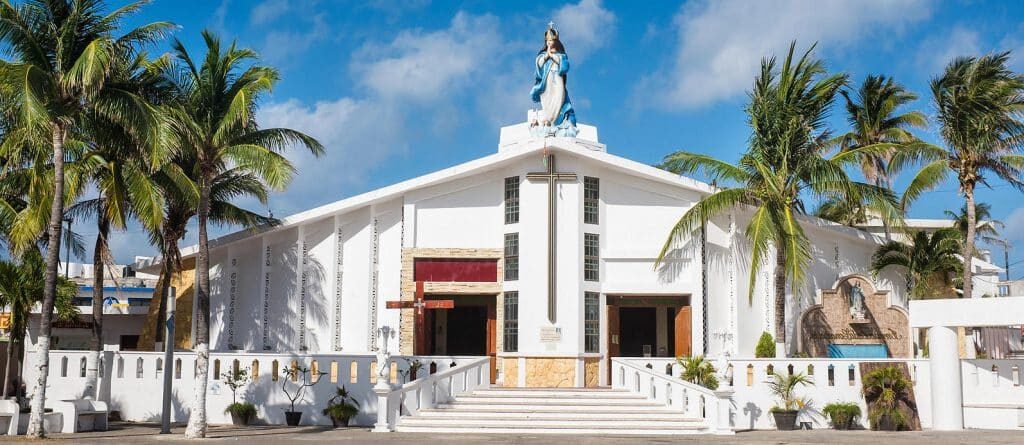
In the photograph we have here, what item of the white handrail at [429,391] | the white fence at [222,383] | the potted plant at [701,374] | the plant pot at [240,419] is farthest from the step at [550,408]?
the plant pot at [240,419]

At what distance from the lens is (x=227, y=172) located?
25.5 m

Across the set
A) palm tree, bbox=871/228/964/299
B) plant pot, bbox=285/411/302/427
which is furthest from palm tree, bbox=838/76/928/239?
plant pot, bbox=285/411/302/427

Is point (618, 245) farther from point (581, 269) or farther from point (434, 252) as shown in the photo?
point (434, 252)

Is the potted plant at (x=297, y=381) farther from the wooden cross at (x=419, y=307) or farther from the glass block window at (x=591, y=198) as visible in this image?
the glass block window at (x=591, y=198)

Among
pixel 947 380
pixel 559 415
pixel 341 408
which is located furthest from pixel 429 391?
pixel 947 380

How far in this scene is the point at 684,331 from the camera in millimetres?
26953

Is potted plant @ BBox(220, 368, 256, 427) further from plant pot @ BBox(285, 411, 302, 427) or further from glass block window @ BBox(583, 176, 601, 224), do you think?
glass block window @ BBox(583, 176, 601, 224)

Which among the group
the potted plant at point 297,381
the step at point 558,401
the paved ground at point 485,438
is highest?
the potted plant at point 297,381

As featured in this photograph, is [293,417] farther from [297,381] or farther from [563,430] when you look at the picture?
[563,430]

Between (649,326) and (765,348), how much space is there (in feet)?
26.9

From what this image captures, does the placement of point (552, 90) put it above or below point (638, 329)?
above

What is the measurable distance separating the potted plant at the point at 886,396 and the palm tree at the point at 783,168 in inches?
93.4

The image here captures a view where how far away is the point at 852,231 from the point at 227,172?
1609 cm

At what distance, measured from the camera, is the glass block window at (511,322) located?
86.9 feet
